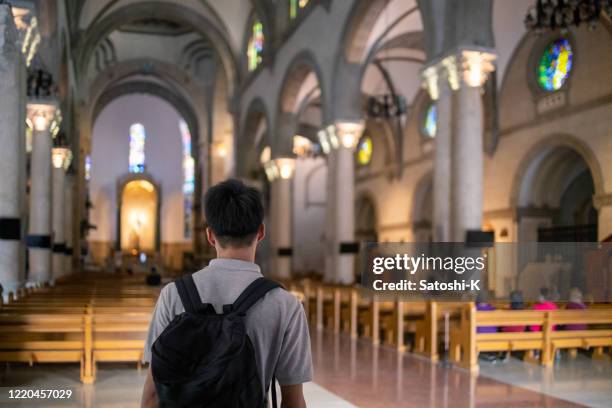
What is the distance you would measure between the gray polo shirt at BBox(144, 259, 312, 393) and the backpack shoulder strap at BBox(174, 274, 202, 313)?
0.09 feet

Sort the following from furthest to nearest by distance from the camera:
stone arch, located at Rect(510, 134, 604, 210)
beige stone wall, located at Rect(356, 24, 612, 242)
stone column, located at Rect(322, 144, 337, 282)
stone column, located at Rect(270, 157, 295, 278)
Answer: stone column, located at Rect(270, 157, 295, 278)
stone column, located at Rect(322, 144, 337, 282)
stone arch, located at Rect(510, 134, 604, 210)
beige stone wall, located at Rect(356, 24, 612, 242)

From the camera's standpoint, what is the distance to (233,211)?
2.22 m

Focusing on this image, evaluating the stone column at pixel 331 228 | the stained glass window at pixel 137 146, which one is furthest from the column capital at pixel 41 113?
the stained glass window at pixel 137 146

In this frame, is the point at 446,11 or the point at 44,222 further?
the point at 44,222

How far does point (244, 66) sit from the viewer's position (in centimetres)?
2923

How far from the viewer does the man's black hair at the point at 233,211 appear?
223 cm

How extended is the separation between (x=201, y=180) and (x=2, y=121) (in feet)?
93.8

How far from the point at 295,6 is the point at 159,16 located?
8.62 m

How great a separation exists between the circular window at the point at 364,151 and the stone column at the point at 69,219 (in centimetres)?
1243

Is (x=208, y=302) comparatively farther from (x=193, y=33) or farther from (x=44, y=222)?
(x=193, y=33)

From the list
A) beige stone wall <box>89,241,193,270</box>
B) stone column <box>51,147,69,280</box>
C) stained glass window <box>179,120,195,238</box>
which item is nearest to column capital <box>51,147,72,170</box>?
stone column <box>51,147,69,280</box>

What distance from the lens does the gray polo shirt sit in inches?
85.0

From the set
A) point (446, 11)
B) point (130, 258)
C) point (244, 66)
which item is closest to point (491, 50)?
point (446, 11)

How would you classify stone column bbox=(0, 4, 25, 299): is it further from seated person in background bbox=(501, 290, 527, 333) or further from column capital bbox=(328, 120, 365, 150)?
column capital bbox=(328, 120, 365, 150)
